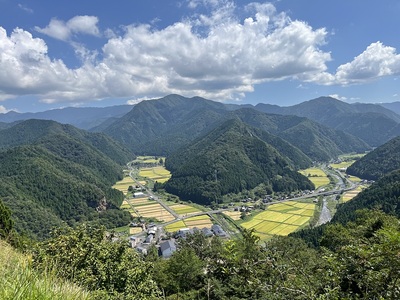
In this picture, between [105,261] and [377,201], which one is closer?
[105,261]

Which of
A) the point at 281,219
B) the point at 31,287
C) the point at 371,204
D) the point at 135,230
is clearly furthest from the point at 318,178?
the point at 31,287

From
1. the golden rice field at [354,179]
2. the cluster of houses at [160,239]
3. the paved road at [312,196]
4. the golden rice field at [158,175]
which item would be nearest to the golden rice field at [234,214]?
the paved road at [312,196]

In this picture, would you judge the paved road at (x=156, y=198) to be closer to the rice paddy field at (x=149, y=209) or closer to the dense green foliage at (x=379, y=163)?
the rice paddy field at (x=149, y=209)

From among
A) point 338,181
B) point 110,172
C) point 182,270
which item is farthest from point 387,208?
point 110,172

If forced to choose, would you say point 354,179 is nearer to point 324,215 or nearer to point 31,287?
point 324,215

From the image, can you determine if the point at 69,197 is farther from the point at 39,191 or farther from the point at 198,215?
the point at 198,215
